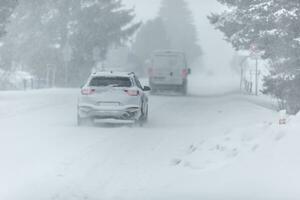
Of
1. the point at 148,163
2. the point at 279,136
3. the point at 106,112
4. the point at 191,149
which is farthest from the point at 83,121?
the point at 279,136

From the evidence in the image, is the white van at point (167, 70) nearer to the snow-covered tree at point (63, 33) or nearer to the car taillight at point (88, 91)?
the snow-covered tree at point (63, 33)

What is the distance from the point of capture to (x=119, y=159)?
45.4 ft

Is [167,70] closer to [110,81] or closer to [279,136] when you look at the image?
[110,81]

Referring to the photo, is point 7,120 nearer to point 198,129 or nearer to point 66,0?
point 198,129

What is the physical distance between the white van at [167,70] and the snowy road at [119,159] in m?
20.5

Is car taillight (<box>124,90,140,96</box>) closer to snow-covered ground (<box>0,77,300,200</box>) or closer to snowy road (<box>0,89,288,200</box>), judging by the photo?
snowy road (<box>0,89,288,200</box>)

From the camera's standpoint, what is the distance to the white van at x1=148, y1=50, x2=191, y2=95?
43.3 meters

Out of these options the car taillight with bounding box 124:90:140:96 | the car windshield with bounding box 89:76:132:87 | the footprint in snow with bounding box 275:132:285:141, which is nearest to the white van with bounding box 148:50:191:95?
the car windshield with bounding box 89:76:132:87

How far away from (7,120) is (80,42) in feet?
116

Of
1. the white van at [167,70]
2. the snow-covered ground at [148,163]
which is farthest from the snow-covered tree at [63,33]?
the snow-covered ground at [148,163]

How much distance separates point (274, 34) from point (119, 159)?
55.0ft


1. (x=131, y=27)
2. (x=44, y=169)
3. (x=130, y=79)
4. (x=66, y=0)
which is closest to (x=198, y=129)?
(x=130, y=79)

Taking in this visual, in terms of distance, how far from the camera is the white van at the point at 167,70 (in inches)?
1705

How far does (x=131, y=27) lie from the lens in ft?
205
